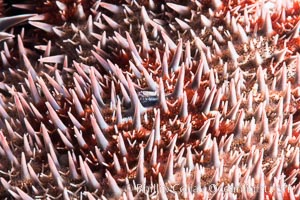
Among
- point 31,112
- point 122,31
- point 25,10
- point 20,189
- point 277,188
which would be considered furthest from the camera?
point 25,10

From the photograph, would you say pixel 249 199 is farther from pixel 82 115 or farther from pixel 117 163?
pixel 82 115

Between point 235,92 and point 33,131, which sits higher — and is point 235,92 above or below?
above

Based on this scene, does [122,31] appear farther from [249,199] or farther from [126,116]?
[249,199]

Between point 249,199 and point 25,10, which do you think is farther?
point 25,10

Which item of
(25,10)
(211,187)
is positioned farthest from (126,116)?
(25,10)

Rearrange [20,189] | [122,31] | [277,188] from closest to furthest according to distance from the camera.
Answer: [277,188], [20,189], [122,31]

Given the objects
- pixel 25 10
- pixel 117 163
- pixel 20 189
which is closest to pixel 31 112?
pixel 20 189

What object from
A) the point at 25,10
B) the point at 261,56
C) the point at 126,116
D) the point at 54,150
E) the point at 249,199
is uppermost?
the point at 25,10
